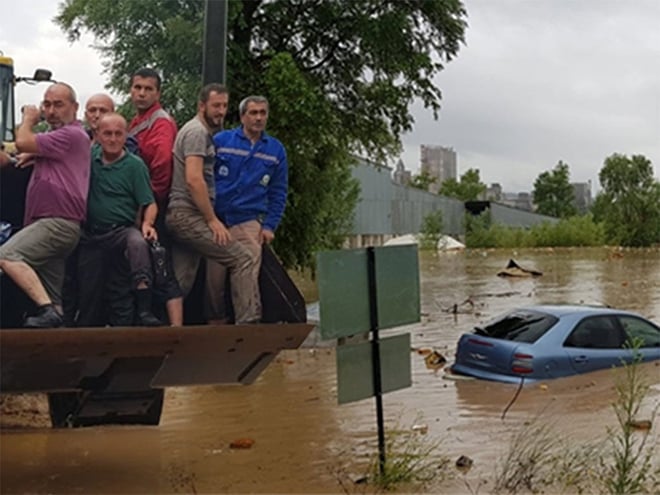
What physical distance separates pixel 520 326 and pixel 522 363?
728mm

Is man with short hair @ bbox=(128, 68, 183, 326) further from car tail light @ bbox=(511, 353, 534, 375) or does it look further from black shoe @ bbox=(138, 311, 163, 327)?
car tail light @ bbox=(511, 353, 534, 375)

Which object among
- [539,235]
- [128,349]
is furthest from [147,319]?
[539,235]

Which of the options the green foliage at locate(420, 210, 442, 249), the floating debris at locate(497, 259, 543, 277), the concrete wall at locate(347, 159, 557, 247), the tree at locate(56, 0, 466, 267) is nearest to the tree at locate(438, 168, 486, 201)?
the concrete wall at locate(347, 159, 557, 247)

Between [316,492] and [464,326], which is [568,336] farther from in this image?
[464,326]

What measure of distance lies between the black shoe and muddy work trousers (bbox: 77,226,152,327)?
0.06 m

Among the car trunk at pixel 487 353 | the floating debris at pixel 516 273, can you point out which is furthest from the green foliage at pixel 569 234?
the car trunk at pixel 487 353

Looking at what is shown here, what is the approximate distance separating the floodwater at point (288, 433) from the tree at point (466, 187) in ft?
329

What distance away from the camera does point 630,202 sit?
91.4 m

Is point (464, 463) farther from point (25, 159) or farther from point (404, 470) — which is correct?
point (25, 159)

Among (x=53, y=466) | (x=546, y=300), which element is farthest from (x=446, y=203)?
(x=53, y=466)

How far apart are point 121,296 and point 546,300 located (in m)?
27.2

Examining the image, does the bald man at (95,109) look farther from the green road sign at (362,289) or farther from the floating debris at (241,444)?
the floating debris at (241,444)

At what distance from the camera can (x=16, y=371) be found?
6.16 m

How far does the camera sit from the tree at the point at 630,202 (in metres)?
89.2
